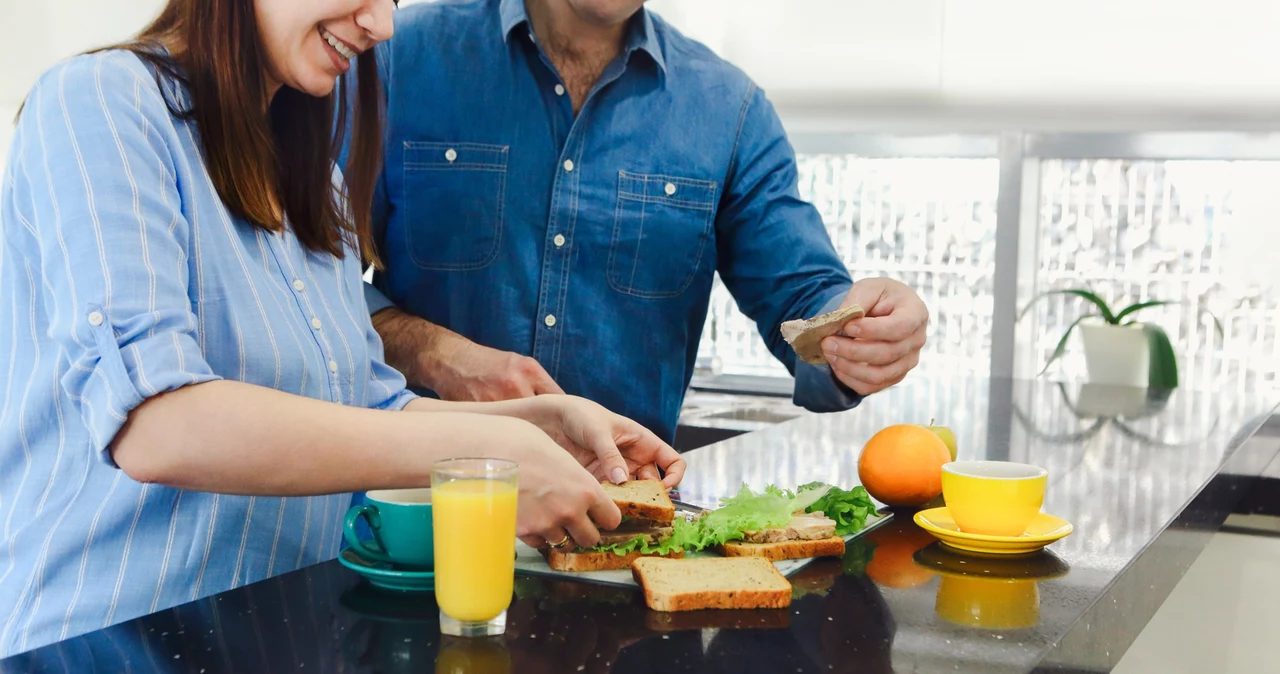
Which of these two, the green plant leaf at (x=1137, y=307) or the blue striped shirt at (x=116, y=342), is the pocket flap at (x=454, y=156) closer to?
the blue striped shirt at (x=116, y=342)

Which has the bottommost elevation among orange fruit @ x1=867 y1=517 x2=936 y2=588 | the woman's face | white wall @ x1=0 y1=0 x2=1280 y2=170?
orange fruit @ x1=867 y1=517 x2=936 y2=588

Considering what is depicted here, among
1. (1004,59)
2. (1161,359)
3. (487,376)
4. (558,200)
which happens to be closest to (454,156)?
(558,200)

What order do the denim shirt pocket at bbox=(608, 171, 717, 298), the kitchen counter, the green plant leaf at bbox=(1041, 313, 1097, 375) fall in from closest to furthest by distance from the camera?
the kitchen counter
the denim shirt pocket at bbox=(608, 171, 717, 298)
the green plant leaf at bbox=(1041, 313, 1097, 375)

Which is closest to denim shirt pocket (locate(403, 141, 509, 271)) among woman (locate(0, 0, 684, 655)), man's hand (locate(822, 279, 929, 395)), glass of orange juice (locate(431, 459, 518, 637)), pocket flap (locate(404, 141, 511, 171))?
pocket flap (locate(404, 141, 511, 171))

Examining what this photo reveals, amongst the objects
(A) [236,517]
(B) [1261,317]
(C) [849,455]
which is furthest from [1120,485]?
(B) [1261,317]

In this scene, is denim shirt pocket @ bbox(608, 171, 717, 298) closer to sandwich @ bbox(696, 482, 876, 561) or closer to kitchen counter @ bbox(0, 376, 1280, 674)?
kitchen counter @ bbox(0, 376, 1280, 674)

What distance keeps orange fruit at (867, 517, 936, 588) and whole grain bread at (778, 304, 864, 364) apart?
259mm

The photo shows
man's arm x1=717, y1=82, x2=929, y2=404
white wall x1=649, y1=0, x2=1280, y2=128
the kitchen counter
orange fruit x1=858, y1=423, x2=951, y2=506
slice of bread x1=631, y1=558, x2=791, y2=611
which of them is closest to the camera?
the kitchen counter

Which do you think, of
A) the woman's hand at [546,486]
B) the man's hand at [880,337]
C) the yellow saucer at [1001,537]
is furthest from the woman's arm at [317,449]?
the man's hand at [880,337]

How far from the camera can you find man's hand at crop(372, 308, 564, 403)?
161 centimetres

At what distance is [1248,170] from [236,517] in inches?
110

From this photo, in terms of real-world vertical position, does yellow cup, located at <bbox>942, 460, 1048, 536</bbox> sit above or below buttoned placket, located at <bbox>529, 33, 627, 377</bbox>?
below

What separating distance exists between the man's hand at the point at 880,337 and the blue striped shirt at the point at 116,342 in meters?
0.69

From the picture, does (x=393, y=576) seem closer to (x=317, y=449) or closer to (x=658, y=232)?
(x=317, y=449)
